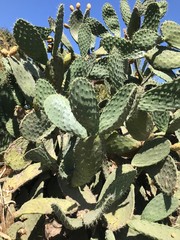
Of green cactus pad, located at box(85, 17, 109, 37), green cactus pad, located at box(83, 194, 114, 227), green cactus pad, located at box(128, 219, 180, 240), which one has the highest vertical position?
green cactus pad, located at box(85, 17, 109, 37)

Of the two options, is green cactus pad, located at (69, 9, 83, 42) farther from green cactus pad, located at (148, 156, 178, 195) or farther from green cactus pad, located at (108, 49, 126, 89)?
green cactus pad, located at (148, 156, 178, 195)

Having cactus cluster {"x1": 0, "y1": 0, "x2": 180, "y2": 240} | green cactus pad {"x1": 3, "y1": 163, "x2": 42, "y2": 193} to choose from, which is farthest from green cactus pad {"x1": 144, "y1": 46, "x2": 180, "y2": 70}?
green cactus pad {"x1": 3, "y1": 163, "x2": 42, "y2": 193}

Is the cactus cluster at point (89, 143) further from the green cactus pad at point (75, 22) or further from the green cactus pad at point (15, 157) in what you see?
the green cactus pad at point (75, 22)

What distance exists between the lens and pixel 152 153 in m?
2.01

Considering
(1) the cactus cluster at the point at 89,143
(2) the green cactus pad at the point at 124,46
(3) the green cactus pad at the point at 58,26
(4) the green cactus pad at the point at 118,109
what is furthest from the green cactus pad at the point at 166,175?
(3) the green cactus pad at the point at 58,26

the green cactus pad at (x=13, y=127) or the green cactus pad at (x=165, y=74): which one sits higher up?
the green cactus pad at (x=13, y=127)

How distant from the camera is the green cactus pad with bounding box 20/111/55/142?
2043mm

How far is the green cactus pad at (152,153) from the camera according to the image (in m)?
1.98

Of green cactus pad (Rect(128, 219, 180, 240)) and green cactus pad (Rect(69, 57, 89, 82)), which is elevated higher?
green cactus pad (Rect(69, 57, 89, 82))

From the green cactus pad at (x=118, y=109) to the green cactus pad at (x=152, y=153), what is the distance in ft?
1.03

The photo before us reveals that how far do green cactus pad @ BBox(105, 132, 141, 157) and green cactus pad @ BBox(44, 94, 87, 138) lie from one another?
0.22 meters

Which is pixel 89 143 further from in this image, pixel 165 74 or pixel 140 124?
pixel 165 74

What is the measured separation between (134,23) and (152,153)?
90 cm

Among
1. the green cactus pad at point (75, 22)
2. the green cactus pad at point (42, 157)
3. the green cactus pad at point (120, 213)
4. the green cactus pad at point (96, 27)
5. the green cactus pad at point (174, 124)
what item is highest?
the green cactus pad at point (75, 22)
